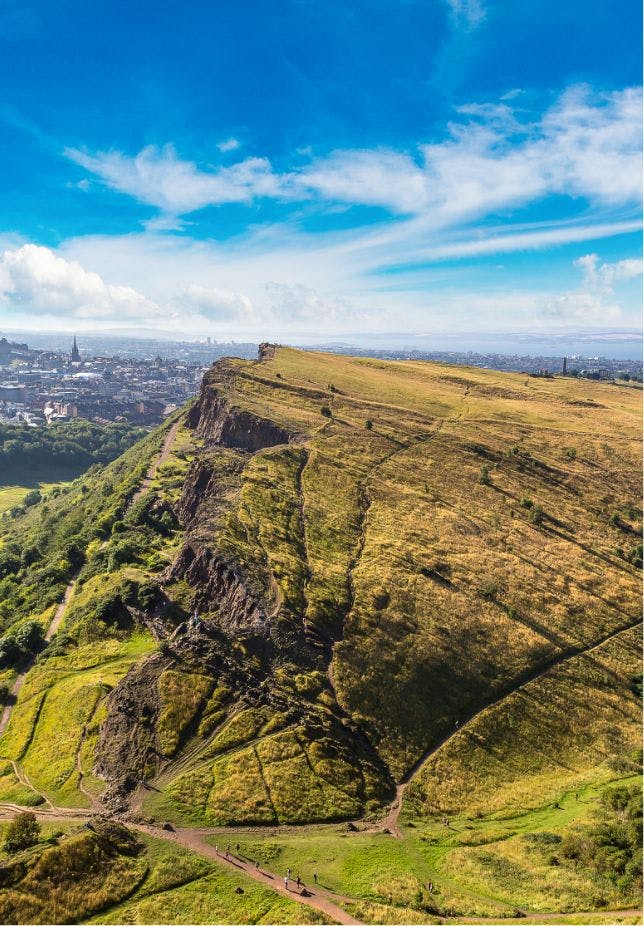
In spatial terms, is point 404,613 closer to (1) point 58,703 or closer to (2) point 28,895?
(1) point 58,703

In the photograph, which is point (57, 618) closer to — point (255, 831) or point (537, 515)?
point (255, 831)

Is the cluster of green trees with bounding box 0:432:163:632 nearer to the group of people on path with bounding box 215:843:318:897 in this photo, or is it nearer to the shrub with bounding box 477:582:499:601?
the group of people on path with bounding box 215:843:318:897

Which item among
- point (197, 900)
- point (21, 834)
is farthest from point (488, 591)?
point (21, 834)

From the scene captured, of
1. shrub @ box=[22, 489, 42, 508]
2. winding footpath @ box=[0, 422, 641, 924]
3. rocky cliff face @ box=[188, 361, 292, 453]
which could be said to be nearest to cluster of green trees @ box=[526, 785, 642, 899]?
winding footpath @ box=[0, 422, 641, 924]

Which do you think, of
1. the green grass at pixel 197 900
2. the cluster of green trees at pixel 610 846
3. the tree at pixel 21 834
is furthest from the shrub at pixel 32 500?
the cluster of green trees at pixel 610 846

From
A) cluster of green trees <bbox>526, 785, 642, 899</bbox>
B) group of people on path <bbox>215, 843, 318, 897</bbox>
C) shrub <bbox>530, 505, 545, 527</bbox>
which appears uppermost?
shrub <bbox>530, 505, 545, 527</bbox>

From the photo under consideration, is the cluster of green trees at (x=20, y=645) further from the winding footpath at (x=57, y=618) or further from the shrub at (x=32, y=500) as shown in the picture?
the shrub at (x=32, y=500)

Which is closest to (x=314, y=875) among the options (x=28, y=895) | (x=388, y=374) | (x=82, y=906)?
(x=82, y=906)
